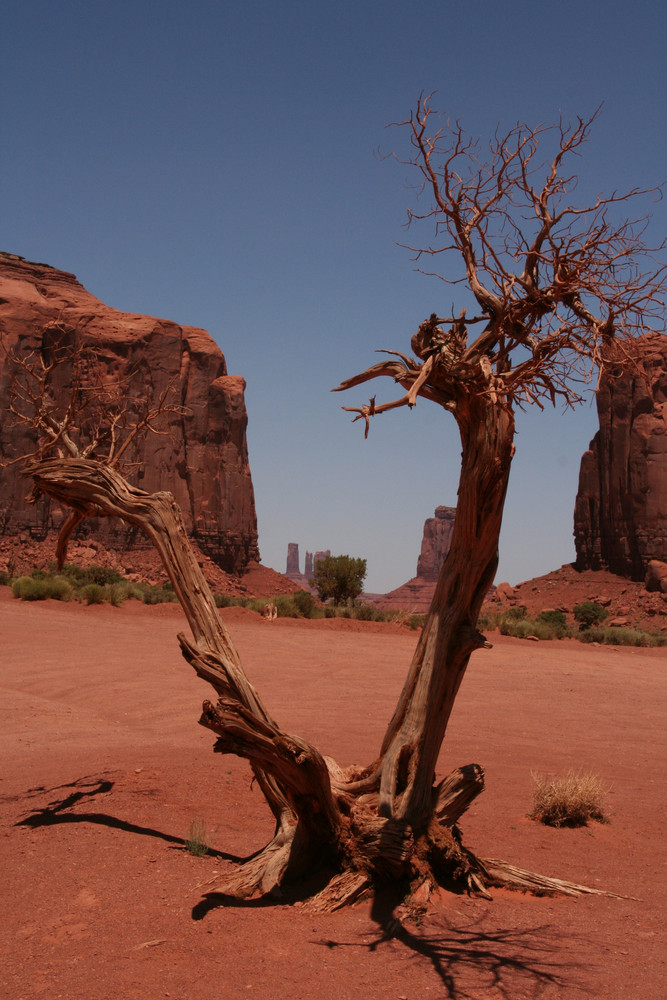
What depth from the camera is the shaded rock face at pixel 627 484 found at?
52.0 meters

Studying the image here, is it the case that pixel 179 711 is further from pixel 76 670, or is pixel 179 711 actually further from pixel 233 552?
pixel 233 552

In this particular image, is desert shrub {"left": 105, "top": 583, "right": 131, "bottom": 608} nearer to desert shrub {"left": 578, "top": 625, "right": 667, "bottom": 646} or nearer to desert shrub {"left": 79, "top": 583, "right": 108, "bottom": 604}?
desert shrub {"left": 79, "top": 583, "right": 108, "bottom": 604}

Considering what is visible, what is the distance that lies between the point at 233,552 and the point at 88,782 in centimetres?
5096

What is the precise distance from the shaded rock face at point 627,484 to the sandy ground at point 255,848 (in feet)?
129

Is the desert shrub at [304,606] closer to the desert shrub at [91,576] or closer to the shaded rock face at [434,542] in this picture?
the desert shrub at [91,576]

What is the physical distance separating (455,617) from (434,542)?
136 meters

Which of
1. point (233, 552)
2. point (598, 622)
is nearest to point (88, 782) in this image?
point (598, 622)

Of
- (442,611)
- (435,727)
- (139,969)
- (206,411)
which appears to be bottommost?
(139,969)

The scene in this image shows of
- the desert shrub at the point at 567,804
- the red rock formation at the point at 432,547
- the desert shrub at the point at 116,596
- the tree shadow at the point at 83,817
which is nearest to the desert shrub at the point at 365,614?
the desert shrub at the point at 116,596

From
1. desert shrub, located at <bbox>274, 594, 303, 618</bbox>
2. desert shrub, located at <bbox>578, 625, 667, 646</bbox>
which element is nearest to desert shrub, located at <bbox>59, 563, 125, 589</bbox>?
desert shrub, located at <bbox>274, 594, 303, 618</bbox>

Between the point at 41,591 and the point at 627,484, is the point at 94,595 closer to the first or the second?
the point at 41,591

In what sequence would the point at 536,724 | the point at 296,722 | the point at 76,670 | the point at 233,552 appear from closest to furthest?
1. the point at 296,722
2. the point at 536,724
3. the point at 76,670
4. the point at 233,552

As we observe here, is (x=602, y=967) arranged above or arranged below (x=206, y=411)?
below

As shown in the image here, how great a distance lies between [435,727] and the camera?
217 inches
